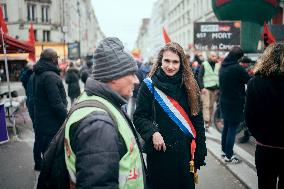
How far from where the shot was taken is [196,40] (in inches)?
415

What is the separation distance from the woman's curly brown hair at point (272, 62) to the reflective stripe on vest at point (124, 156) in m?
1.79

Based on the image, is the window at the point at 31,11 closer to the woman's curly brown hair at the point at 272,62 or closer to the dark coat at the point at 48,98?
the dark coat at the point at 48,98

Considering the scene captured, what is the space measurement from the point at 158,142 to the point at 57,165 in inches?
56.0

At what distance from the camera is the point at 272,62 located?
311 cm

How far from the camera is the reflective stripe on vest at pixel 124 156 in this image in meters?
1.71

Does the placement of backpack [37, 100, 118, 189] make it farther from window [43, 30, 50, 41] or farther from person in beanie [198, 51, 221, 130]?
window [43, 30, 50, 41]

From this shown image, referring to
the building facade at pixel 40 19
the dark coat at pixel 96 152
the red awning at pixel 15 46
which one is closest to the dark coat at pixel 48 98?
the dark coat at pixel 96 152

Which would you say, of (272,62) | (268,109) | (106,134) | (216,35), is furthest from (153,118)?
(216,35)

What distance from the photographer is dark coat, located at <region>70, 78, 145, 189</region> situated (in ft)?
5.16

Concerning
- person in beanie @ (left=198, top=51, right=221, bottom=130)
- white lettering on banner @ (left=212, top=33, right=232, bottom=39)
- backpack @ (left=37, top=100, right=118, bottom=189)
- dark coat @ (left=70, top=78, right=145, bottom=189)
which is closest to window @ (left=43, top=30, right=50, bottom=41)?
white lettering on banner @ (left=212, top=33, right=232, bottom=39)

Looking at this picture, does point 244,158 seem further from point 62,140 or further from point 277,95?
point 62,140

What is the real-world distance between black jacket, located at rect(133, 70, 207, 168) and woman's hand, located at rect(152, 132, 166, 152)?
0.16 ft

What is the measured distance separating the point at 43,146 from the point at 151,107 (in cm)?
255

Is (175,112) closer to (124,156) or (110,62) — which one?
(110,62)
